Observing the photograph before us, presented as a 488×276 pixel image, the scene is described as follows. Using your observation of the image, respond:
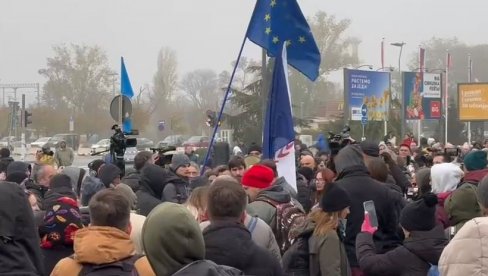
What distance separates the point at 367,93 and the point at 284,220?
2995 cm

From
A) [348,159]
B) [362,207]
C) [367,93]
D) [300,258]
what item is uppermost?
[367,93]

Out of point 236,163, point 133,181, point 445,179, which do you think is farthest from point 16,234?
point 133,181

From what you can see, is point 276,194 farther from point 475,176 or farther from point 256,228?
point 475,176

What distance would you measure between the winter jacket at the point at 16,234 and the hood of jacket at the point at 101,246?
0.74 meters

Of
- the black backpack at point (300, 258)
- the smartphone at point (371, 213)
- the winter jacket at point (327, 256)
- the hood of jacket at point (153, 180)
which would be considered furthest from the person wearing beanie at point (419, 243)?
the hood of jacket at point (153, 180)

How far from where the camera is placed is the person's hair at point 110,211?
4512mm

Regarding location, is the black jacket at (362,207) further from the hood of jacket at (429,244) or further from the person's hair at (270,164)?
the person's hair at (270,164)

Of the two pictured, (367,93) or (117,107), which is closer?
(117,107)

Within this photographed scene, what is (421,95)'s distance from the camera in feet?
131

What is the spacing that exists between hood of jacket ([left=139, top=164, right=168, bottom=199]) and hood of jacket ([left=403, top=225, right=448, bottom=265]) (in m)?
4.28

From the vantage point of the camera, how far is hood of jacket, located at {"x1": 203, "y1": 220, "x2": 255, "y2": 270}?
4852mm

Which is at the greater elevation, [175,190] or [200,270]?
[200,270]

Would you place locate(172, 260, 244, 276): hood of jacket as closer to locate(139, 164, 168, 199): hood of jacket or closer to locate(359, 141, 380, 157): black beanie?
locate(359, 141, 380, 157): black beanie

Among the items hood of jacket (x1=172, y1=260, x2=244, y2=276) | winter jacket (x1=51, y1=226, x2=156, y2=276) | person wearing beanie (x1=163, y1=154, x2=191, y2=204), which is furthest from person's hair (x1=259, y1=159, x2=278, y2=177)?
hood of jacket (x1=172, y1=260, x2=244, y2=276)
